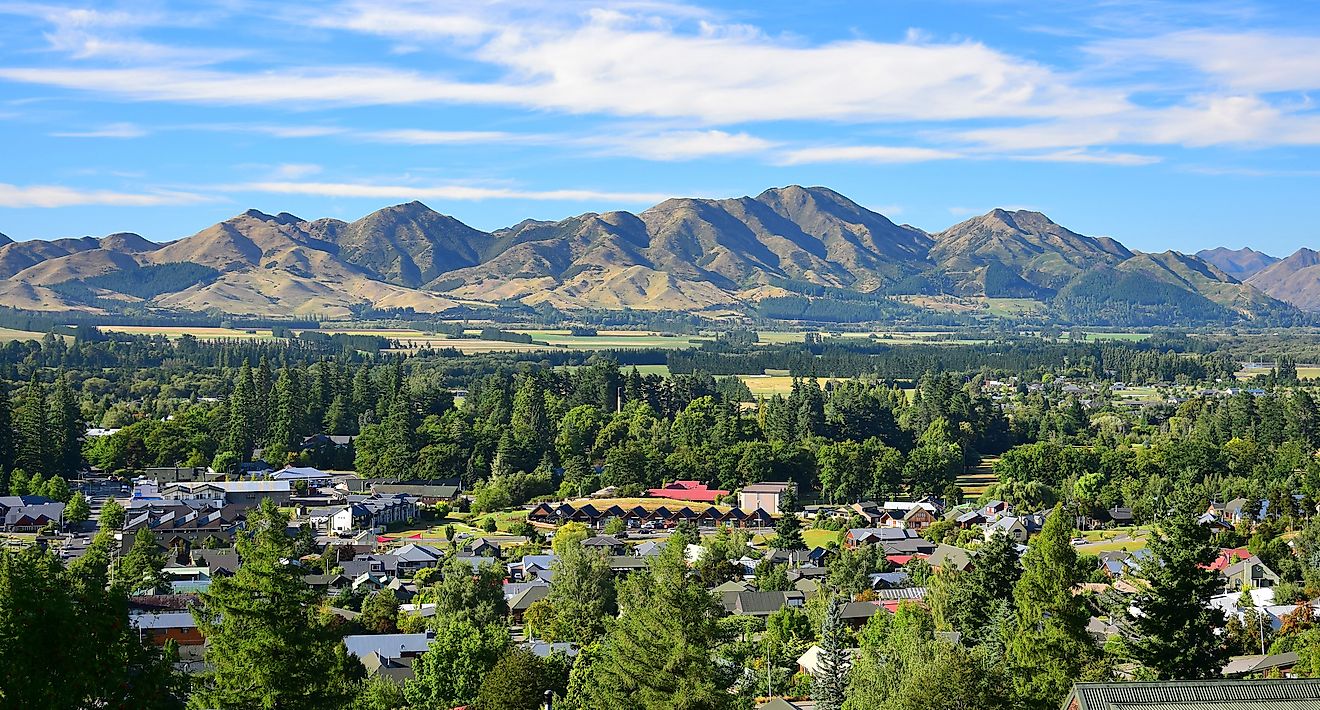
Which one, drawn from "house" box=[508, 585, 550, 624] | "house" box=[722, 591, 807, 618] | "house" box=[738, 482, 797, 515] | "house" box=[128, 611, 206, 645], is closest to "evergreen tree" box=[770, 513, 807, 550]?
"house" box=[722, 591, 807, 618]

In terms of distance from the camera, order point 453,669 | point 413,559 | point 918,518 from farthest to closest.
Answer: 1. point 918,518
2. point 413,559
3. point 453,669

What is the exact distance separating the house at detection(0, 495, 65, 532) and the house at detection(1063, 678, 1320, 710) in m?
47.0

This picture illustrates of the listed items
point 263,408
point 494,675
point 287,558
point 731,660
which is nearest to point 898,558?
point 731,660

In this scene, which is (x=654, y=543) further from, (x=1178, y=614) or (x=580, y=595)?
(x=1178, y=614)

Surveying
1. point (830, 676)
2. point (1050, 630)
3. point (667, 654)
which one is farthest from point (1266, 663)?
point (667, 654)

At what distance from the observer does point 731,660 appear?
104ft

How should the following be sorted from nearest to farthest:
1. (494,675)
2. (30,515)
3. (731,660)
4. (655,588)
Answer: (655,588) → (494,675) → (731,660) → (30,515)

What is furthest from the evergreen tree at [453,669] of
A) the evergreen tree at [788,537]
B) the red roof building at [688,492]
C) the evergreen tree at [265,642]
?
the red roof building at [688,492]

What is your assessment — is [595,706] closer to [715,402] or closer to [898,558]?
[898,558]

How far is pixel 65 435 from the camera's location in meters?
69.6

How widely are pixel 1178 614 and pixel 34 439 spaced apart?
58.3m

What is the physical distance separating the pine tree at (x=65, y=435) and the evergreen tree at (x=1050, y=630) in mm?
55386

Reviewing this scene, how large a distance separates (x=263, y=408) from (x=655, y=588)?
62.3 metres

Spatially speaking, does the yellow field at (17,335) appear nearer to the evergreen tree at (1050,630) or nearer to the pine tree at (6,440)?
the pine tree at (6,440)
